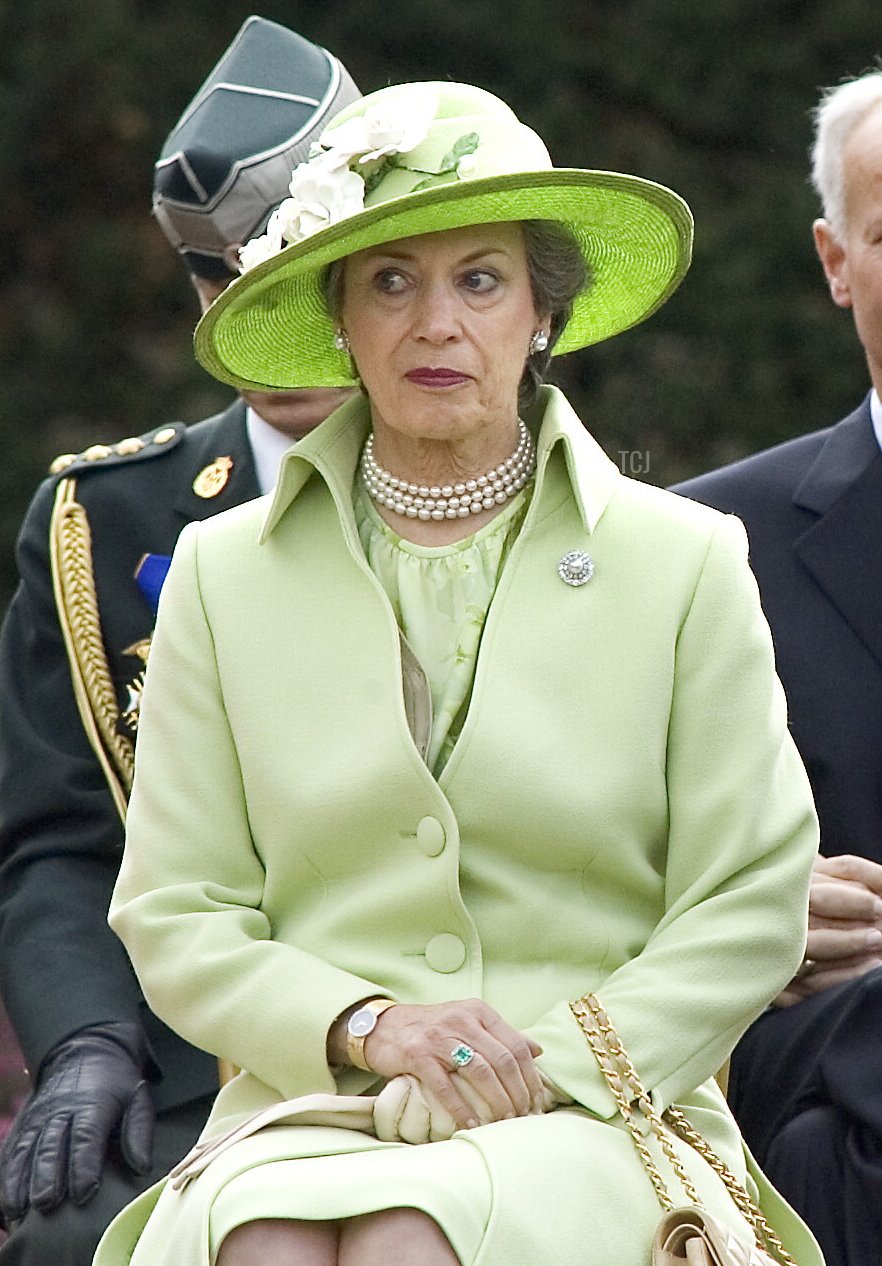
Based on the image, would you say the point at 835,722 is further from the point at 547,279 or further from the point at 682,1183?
the point at 682,1183

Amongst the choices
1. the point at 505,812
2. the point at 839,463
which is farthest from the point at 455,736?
the point at 839,463

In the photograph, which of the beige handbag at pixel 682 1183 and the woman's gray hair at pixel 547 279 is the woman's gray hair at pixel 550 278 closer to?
the woman's gray hair at pixel 547 279

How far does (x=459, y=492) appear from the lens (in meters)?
3.55

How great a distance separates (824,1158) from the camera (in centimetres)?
390

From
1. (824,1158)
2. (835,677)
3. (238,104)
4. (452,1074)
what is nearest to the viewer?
(452,1074)

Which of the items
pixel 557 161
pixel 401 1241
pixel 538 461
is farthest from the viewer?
pixel 557 161

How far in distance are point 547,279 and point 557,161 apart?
18.3 ft

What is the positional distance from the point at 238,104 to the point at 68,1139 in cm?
176

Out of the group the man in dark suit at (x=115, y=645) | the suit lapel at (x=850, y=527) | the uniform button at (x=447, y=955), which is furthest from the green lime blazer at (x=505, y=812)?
the suit lapel at (x=850, y=527)

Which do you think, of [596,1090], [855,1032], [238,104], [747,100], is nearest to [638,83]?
[747,100]

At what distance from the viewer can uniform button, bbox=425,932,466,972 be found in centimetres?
337

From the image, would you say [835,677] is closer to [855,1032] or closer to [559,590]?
[855,1032]

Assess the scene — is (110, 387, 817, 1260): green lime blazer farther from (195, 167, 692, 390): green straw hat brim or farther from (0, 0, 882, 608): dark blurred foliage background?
(0, 0, 882, 608): dark blurred foliage background

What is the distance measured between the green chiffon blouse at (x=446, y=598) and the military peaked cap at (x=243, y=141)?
1.12m
